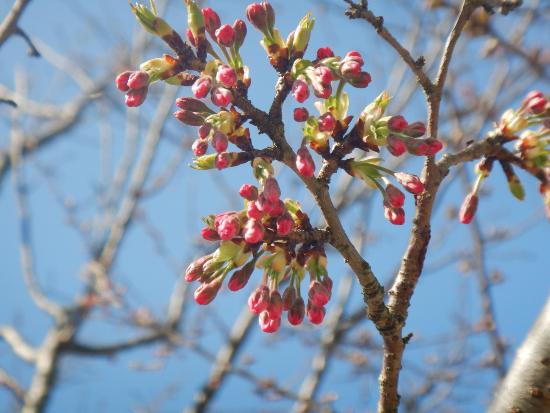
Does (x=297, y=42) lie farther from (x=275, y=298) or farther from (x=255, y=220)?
(x=275, y=298)

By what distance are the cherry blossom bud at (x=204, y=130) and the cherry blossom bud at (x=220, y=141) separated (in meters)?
0.05

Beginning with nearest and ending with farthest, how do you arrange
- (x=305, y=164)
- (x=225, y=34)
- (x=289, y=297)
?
(x=305, y=164) < (x=225, y=34) < (x=289, y=297)

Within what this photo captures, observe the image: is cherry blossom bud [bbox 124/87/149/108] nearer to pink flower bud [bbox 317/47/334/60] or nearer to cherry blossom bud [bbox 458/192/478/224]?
pink flower bud [bbox 317/47/334/60]

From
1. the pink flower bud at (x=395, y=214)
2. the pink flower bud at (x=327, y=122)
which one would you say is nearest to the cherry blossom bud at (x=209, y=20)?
the pink flower bud at (x=327, y=122)

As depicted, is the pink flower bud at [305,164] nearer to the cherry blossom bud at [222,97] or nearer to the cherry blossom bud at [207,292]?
the cherry blossom bud at [222,97]

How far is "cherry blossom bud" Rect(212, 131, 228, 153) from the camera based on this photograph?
105cm

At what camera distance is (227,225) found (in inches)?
42.7

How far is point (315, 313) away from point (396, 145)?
0.40 metres

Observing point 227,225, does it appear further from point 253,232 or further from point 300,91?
point 300,91

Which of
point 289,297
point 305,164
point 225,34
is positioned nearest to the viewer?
point 305,164

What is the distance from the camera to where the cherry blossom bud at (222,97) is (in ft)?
3.36

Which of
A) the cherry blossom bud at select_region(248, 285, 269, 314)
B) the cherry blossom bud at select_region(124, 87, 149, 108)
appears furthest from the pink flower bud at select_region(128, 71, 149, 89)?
the cherry blossom bud at select_region(248, 285, 269, 314)

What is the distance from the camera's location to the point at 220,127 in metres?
1.08

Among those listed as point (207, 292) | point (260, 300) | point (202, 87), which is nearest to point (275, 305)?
point (260, 300)
